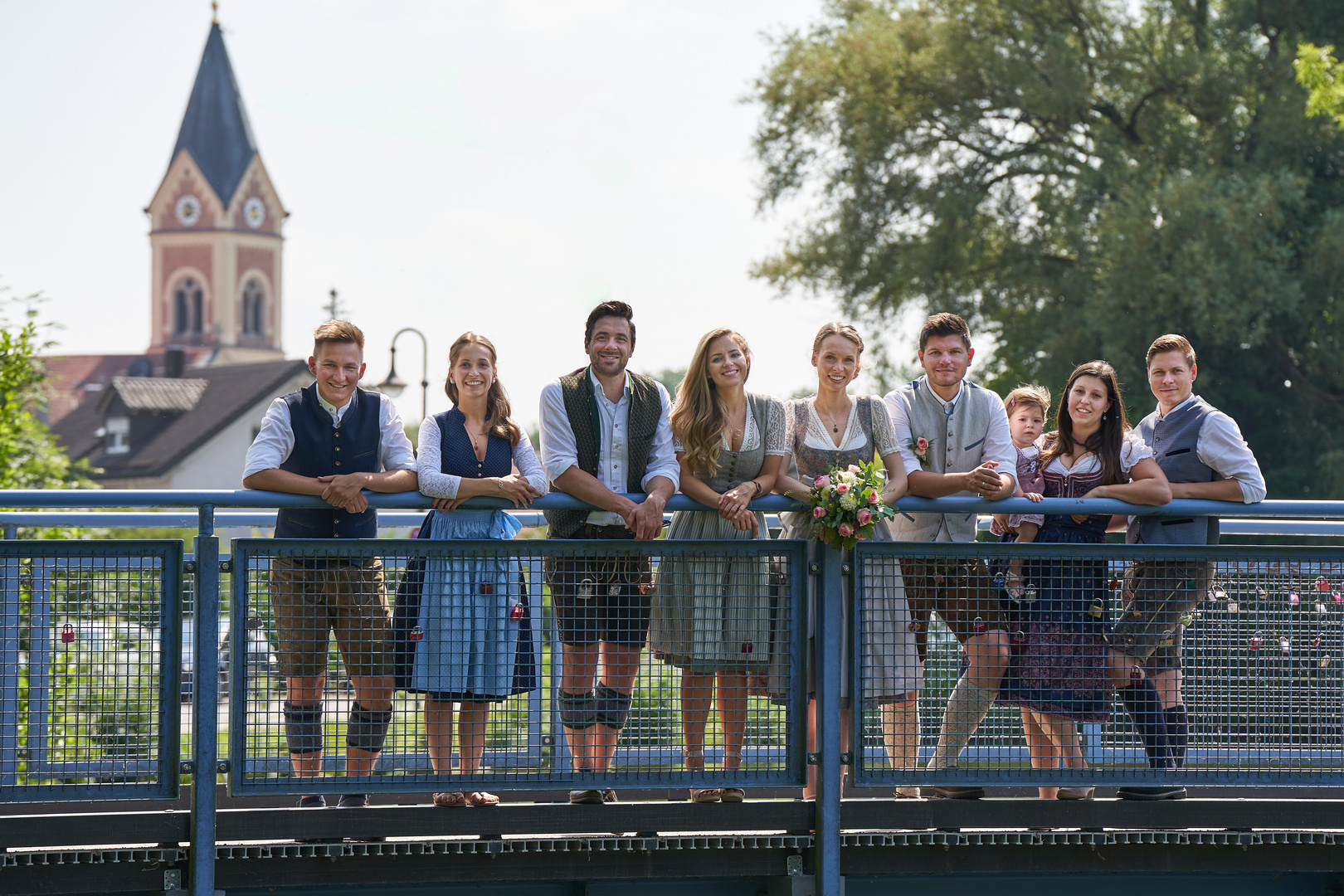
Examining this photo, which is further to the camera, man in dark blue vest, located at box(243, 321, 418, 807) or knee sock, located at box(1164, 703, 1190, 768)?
knee sock, located at box(1164, 703, 1190, 768)

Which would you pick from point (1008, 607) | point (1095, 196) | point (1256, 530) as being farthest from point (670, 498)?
point (1095, 196)

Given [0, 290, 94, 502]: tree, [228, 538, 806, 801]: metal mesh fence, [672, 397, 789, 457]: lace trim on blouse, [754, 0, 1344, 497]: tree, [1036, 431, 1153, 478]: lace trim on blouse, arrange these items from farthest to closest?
[754, 0, 1344, 497]: tree → [0, 290, 94, 502]: tree → [1036, 431, 1153, 478]: lace trim on blouse → [672, 397, 789, 457]: lace trim on blouse → [228, 538, 806, 801]: metal mesh fence

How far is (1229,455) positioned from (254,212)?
13039cm

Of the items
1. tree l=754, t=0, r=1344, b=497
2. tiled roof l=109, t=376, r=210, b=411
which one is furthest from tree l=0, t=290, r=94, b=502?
tiled roof l=109, t=376, r=210, b=411

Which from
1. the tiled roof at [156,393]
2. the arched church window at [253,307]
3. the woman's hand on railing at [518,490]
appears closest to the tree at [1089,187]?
the woman's hand on railing at [518,490]

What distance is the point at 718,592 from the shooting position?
5535mm

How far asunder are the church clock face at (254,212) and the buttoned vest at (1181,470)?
424 feet

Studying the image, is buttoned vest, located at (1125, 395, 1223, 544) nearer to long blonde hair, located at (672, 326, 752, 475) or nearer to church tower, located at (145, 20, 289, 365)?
long blonde hair, located at (672, 326, 752, 475)

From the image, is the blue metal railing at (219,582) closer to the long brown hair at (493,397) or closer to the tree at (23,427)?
the long brown hair at (493,397)

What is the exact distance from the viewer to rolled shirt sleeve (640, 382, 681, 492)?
223 inches

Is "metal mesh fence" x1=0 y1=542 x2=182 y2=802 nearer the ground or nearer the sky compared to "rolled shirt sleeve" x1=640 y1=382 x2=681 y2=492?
nearer the ground

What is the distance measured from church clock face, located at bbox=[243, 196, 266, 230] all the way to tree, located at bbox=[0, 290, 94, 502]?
118 m

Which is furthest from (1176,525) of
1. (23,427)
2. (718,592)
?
(23,427)

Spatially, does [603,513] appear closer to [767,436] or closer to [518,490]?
[518,490]
